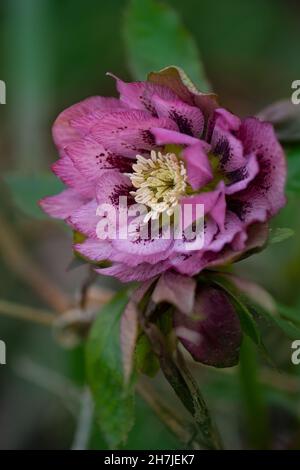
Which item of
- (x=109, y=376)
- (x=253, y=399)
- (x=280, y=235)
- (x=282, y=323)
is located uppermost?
(x=280, y=235)

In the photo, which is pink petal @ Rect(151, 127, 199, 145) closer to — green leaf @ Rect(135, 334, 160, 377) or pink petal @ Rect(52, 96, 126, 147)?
pink petal @ Rect(52, 96, 126, 147)

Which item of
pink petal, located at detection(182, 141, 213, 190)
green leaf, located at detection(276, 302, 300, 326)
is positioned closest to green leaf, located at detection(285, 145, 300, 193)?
green leaf, located at detection(276, 302, 300, 326)

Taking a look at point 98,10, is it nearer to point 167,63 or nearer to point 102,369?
point 167,63

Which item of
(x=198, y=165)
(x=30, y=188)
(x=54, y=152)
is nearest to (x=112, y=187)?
(x=198, y=165)

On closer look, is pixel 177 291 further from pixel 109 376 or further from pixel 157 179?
pixel 109 376

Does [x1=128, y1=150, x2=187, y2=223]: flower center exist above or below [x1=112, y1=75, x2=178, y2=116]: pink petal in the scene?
below


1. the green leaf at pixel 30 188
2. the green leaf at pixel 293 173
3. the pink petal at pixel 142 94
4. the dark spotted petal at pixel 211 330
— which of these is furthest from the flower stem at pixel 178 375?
the green leaf at pixel 30 188

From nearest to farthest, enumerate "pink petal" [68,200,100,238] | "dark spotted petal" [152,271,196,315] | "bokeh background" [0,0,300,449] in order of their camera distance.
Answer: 1. "dark spotted petal" [152,271,196,315]
2. "pink petal" [68,200,100,238]
3. "bokeh background" [0,0,300,449]
